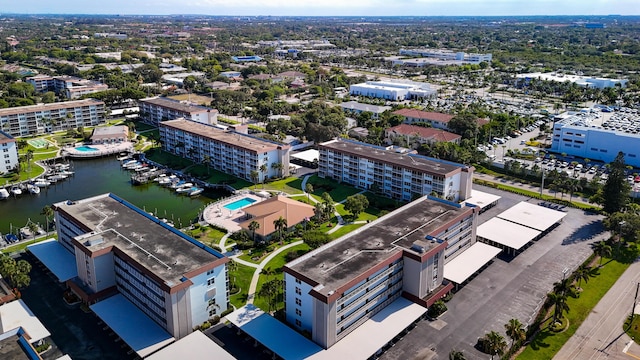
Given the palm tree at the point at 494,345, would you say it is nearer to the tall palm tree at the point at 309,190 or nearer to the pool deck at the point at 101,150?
the tall palm tree at the point at 309,190

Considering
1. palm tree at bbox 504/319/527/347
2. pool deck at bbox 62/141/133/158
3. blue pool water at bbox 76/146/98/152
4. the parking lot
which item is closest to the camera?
palm tree at bbox 504/319/527/347

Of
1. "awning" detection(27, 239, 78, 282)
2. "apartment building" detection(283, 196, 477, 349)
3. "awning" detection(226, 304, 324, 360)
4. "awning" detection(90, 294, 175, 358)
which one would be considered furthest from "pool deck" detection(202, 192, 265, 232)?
"apartment building" detection(283, 196, 477, 349)

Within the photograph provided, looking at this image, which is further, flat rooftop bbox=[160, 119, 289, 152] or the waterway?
flat rooftop bbox=[160, 119, 289, 152]

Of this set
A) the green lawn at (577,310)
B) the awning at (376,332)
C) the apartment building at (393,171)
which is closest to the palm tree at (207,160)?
the apartment building at (393,171)

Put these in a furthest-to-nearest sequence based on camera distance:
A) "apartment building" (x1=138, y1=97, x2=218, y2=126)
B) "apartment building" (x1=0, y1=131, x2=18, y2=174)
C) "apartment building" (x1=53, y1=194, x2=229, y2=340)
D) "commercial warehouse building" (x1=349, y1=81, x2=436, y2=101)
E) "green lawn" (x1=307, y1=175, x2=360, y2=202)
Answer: "commercial warehouse building" (x1=349, y1=81, x2=436, y2=101)
"apartment building" (x1=138, y1=97, x2=218, y2=126)
"apartment building" (x1=0, y1=131, x2=18, y2=174)
"green lawn" (x1=307, y1=175, x2=360, y2=202)
"apartment building" (x1=53, y1=194, x2=229, y2=340)

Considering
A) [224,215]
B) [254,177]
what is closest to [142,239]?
[224,215]

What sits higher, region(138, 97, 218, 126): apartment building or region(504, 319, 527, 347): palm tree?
region(138, 97, 218, 126): apartment building

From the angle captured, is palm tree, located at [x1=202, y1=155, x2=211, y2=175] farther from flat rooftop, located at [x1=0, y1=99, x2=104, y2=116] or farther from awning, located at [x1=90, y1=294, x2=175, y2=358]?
flat rooftop, located at [x1=0, y1=99, x2=104, y2=116]
